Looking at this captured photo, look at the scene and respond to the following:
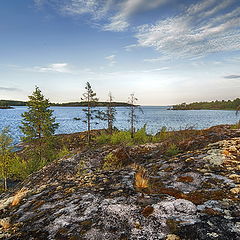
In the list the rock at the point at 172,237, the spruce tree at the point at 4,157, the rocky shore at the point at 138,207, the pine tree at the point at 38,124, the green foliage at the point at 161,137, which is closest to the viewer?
the rock at the point at 172,237

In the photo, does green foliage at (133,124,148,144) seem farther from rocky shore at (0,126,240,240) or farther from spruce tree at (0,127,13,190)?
spruce tree at (0,127,13,190)

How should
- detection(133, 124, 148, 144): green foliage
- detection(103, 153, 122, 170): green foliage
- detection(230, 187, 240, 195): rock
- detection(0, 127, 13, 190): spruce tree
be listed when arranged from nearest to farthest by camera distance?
detection(230, 187, 240, 195): rock → detection(103, 153, 122, 170): green foliage → detection(133, 124, 148, 144): green foliage → detection(0, 127, 13, 190): spruce tree

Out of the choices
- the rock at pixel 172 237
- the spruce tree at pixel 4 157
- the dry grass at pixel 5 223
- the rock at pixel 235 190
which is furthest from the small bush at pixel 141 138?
the spruce tree at pixel 4 157

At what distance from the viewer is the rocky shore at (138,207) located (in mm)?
1830

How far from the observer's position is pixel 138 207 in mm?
2324

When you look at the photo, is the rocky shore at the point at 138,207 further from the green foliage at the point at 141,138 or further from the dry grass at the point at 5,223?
the green foliage at the point at 141,138

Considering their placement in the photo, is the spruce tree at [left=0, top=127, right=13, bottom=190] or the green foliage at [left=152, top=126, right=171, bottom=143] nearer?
the green foliage at [left=152, top=126, right=171, bottom=143]

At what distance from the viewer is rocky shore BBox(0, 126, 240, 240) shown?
6.00 ft

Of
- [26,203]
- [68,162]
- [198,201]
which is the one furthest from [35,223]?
[68,162]

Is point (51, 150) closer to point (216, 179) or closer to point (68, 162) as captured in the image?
point (68, 162)

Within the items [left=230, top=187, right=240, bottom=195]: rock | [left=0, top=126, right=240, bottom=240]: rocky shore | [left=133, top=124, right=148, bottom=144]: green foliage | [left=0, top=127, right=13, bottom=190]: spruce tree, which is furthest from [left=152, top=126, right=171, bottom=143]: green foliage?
[left=0, top=127, right=13, bottom=190]: spruce tree

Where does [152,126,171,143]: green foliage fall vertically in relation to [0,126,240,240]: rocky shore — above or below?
below

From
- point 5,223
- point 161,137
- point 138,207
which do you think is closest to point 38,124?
point 161,137

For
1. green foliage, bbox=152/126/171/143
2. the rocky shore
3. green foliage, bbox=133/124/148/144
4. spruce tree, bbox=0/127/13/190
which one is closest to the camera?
the rocky shore
